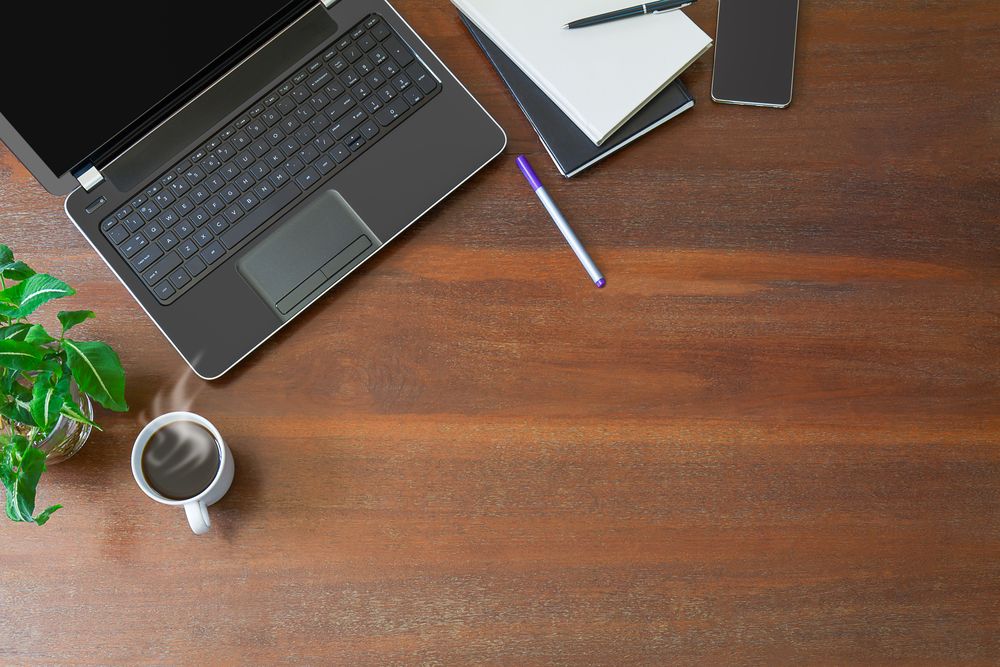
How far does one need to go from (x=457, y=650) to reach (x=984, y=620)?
52 cm

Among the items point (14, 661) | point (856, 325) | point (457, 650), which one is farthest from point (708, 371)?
point (14, 661)

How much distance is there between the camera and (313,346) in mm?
895

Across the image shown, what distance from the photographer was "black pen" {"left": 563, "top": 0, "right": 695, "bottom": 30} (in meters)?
0.93

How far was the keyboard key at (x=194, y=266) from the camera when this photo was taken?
0.89 metres

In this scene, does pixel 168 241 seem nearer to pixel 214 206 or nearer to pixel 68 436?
pixel 214 206

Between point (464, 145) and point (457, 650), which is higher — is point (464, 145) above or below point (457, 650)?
above

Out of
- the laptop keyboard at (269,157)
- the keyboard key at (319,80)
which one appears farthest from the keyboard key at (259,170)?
the keyboard key at (319,80)

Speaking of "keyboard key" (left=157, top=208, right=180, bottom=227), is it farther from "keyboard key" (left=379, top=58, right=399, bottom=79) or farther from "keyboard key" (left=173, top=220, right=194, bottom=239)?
"keyboard key" (left=379, top=58, right=399, bottom=79)

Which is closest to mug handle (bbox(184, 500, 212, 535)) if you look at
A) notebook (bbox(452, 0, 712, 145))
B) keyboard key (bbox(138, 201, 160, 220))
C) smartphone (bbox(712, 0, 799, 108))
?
keyboard key (bbox(138, 201, 160, 220))

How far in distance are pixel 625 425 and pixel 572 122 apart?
34 cm

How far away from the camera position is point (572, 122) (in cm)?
93

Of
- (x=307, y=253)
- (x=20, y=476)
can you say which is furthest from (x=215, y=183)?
(x=20, y=476)

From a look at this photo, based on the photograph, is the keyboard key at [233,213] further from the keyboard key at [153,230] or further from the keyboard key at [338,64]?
the keyboard key at [338,64]

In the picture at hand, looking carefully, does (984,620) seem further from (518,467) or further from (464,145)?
(464,145)
